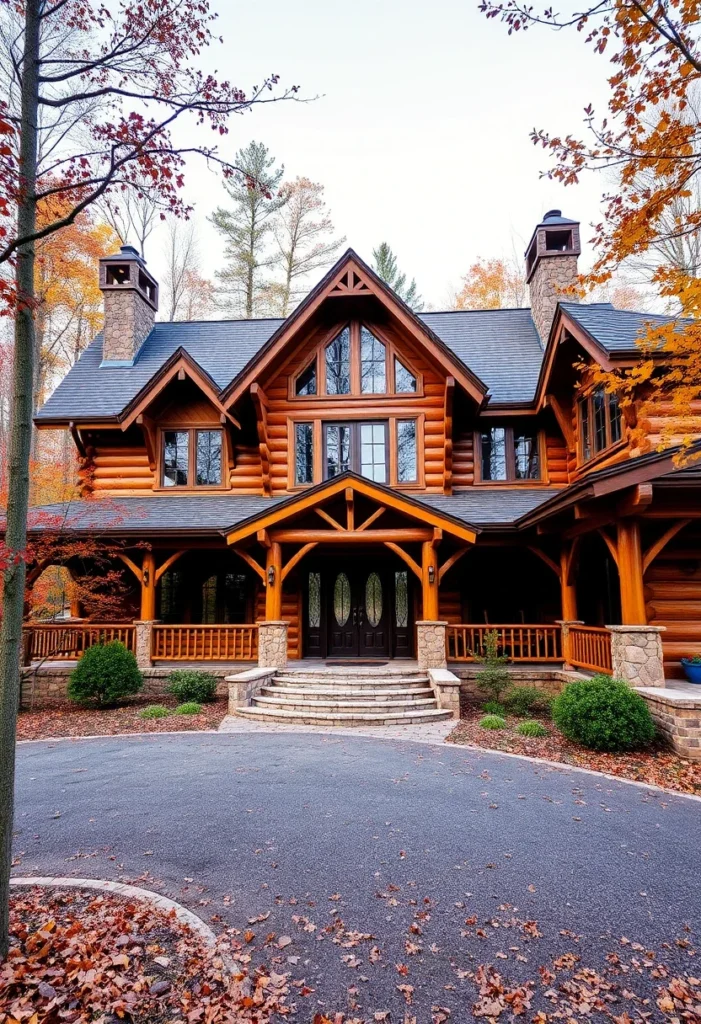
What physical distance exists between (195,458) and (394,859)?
1245 centimetres

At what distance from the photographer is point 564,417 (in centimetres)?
1445

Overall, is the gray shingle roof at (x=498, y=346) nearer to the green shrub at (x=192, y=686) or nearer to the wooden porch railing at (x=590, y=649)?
the wooden porch railing at (x=590, y=649)

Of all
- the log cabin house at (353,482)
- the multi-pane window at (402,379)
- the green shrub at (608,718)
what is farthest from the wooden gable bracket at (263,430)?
the green shrub at (608,718)

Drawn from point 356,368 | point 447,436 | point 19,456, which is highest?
point 356,368

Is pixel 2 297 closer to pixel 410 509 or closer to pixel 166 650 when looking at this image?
pixel 410 509

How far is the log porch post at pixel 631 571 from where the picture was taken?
932cm

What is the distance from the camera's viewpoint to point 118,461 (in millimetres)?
15938

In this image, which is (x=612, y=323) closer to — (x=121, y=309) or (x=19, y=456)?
(x=19, y=456)

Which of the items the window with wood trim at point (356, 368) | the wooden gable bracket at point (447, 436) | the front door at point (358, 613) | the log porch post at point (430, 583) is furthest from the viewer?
the window with wood trim at point (356, 368)

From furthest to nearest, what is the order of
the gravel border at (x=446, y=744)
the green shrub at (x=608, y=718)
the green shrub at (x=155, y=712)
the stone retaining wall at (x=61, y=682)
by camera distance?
1. the stone retaining wall at (x=61, y=682)
2. the green shrub at (x=155, y=712)
3. the green shrub at (x=608, y=718)
4. the gravel border at (x=446, y=744)

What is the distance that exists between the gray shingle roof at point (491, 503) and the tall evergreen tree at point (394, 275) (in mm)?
24512

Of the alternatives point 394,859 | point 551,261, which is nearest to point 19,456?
point 394,859

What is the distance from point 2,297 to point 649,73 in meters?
5.60

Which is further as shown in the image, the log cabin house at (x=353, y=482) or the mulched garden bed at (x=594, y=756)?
the log cabin house at (x=353, y=482)
